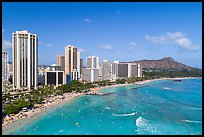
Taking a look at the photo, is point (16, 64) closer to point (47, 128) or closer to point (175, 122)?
point (47, 128)

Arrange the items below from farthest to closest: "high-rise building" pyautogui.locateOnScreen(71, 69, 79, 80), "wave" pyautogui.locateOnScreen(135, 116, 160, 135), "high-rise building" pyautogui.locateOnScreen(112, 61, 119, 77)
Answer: "high-rise building" pyautogui.locateOnScreen(112, 61, 119, 77) < "high-rise building" pyautogui.locateOnScreen(71, 69, 79, 80) < "wave" pyautogui.locateOnScreen(135, 116, 160, 135)

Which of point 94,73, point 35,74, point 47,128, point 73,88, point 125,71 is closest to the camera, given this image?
point 47,128

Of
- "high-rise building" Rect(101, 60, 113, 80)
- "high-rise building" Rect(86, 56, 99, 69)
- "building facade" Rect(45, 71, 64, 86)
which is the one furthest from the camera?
"high-rise building" Rect(86, 56, 99, 69)

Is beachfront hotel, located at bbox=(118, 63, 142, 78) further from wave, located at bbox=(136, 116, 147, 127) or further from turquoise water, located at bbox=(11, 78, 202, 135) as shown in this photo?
wave, located at bbox=(136, 116, 147, 127)

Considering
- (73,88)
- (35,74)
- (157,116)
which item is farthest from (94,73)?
(157,116)

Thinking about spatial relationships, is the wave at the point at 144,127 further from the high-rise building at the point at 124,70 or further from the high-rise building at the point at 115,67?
the high-rise building at the point at 124,70

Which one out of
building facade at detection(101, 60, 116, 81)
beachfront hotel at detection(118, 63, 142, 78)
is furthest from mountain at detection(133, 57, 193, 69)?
building facade at detection(101, 60, 116, 81)

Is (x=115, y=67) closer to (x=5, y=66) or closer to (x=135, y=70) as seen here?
(x=135, y=70)

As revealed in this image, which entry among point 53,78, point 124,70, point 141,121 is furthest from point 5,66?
point 124,70
